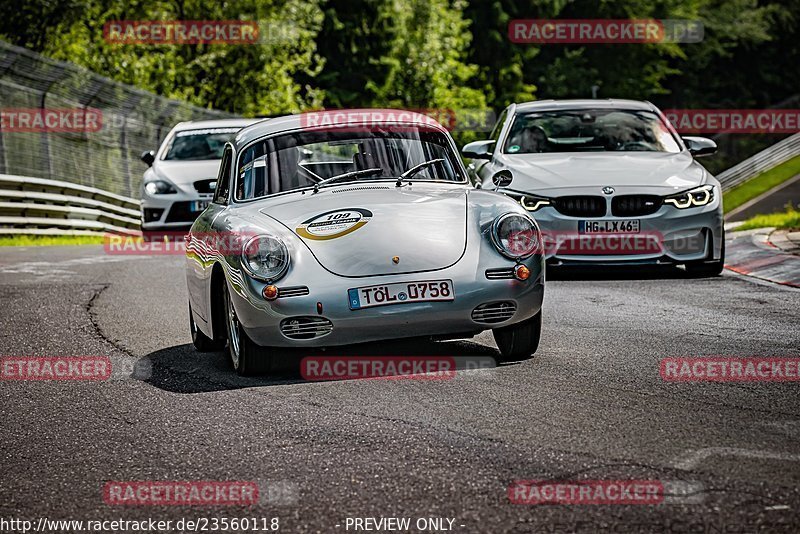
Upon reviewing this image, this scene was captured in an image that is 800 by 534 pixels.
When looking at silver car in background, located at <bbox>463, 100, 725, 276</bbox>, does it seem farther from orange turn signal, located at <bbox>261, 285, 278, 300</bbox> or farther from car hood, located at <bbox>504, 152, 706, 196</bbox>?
orange turn signal, located at <bbox>261, 285, 278, 300</bbox>

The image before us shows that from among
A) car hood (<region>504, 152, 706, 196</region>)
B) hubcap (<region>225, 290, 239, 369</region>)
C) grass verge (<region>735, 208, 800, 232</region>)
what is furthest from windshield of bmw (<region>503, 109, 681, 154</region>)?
hubcap (<region>225, 290, 239, 369</region>)

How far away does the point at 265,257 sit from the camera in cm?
738

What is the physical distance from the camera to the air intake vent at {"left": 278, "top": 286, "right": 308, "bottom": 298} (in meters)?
7.30

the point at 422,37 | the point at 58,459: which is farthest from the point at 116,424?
the point at 422,37

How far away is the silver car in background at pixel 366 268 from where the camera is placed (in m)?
7.30

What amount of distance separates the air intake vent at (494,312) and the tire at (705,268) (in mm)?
5381

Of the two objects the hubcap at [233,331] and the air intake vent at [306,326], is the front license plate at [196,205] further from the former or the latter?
the air intake vent at [306,326]

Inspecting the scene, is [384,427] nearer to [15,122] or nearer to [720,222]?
[720,222]

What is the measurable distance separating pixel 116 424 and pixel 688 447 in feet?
8.49

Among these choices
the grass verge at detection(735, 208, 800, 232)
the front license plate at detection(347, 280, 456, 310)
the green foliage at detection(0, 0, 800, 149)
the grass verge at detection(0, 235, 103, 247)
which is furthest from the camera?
the green foliage at detection(0, 0, 800, 149)

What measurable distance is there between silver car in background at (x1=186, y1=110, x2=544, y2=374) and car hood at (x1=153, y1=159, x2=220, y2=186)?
11.5 meters

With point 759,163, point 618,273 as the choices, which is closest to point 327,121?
point 618,273

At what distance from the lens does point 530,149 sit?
44.6ft

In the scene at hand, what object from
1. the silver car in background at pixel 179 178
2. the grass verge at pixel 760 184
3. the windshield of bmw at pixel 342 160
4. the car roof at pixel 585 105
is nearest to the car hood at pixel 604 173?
the car roof at pixel 585 105
